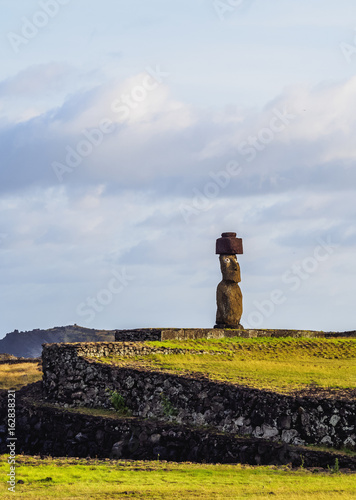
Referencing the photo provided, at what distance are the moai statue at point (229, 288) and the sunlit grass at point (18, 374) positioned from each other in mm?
9032

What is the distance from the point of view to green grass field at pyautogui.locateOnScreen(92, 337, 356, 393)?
75.2 ft

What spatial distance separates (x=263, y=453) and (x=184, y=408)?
4030 mm

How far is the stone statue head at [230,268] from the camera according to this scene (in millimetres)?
37000

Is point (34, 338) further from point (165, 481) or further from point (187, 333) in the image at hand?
point (165, 481)

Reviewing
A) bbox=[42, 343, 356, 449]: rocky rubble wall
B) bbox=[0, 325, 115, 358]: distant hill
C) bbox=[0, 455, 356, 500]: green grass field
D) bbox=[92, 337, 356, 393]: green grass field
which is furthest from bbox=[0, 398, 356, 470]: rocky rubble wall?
bbox=[0, 325, 115, 358]: distant hill

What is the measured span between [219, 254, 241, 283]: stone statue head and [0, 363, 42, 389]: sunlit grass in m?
9.98

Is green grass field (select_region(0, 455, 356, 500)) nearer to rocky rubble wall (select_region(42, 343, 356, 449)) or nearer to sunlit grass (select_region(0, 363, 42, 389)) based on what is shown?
rocky rubble wall (select_region(42, 343, 356, 449))

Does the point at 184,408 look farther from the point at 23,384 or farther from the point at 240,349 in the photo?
the point at 23,384

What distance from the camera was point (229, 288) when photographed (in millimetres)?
37062

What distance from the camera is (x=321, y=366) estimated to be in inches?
1085

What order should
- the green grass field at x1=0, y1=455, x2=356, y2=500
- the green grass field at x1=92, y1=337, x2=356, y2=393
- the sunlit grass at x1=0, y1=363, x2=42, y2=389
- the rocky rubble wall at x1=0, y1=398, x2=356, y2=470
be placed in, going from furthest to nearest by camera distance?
the sunlit grass at x1=0, y1=363, x2=42, y2=389, the green grass field at x1=92, y1=337, x2=356, y2=393, the rocky rubble wall at x1=0, y1=398, x2=356, y2=470, the green grass field at x1=0, y1=455, x2=356, y2=500

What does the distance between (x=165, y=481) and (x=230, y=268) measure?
21.7 meters

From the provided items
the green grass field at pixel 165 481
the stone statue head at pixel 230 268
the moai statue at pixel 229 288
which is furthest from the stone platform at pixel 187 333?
the green grass field at pixel 165 481

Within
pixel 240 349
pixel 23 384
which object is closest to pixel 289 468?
pixel 240 349
